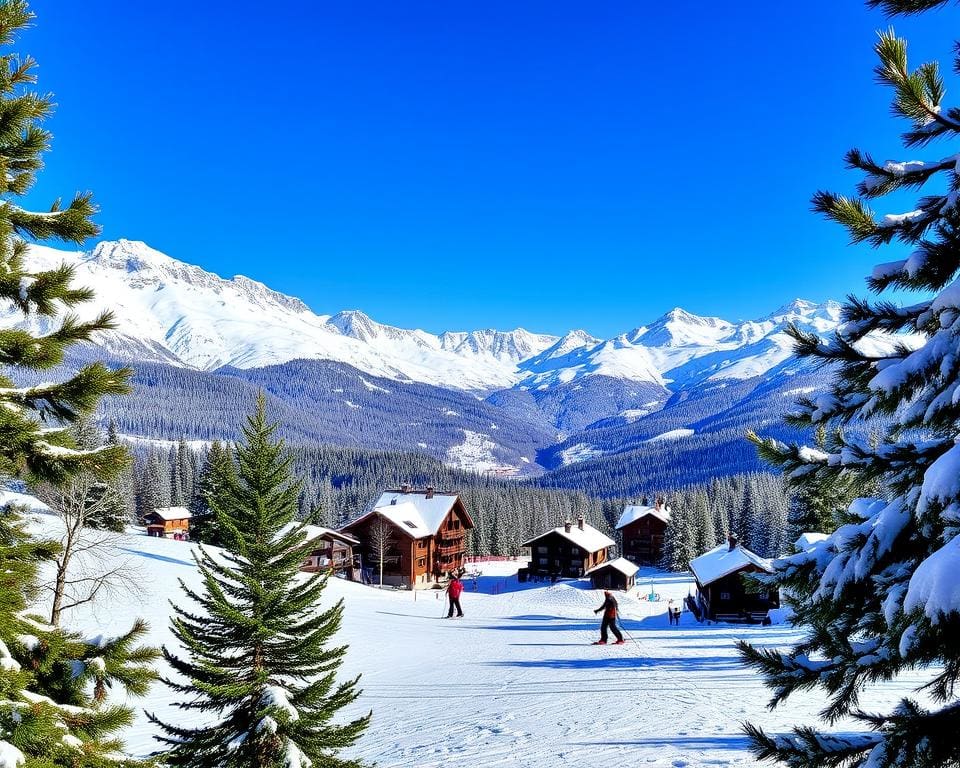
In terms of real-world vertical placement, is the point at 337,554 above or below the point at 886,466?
below

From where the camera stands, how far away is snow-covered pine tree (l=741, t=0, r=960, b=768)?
12.7 feet

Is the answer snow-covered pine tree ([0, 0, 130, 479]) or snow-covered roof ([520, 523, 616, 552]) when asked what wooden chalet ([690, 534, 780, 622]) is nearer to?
snow-covered roof ([520, 523, 616, 552])

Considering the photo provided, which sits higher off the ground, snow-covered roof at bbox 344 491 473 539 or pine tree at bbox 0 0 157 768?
pine tree at bbox 0 0 157 768

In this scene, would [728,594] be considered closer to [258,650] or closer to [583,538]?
[583,538]

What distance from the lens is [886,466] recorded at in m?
4.60

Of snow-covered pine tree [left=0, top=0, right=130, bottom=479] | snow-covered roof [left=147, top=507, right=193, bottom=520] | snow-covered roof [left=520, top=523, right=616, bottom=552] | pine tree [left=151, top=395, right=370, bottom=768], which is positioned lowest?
snow-covered roof [left=520, top=523, right=616, bottom=552]

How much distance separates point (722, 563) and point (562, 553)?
102ft

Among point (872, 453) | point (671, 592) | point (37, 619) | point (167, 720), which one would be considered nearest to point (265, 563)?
point (37, 619)

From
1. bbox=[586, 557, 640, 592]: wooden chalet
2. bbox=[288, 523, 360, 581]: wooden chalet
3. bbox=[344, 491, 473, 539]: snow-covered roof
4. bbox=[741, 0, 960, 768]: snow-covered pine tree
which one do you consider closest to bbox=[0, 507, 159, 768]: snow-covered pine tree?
bbox=[741, 0, 960, 768]: snow-covered pine tree

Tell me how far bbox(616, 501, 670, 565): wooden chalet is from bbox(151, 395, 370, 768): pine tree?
87.1 metres

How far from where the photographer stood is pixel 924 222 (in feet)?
15.3

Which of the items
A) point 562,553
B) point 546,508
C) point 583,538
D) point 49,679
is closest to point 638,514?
point 583,538

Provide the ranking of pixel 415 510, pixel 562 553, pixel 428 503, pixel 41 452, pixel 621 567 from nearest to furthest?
1. pixel 41 452
2. pixel 621 567
3. pixel 415 510
4. pixel 428 503
5. pixel 562 553

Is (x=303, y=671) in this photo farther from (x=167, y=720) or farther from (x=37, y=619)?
(x=167, y=720)
